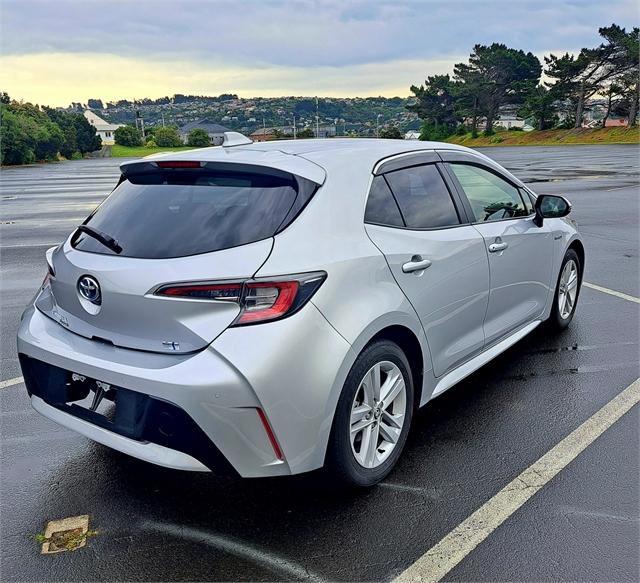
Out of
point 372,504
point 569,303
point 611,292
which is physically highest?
point 569,303

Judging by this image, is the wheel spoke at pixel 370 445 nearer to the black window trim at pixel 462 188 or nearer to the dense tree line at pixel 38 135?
the black window trim at pixel 462 188

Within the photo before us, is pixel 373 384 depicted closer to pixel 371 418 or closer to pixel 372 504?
pixel 371 418

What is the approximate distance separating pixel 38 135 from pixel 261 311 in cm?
5254

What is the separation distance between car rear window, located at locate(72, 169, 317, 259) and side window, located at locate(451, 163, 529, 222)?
4.97 ft

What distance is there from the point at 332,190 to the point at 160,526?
5.69 feet

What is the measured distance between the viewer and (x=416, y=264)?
123 inches

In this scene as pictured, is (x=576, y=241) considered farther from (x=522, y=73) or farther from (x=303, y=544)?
(x=522, y=73)

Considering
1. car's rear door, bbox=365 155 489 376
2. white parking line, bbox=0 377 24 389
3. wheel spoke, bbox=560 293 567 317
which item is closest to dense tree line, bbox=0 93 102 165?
white parking line, bbox=0 377 24 389

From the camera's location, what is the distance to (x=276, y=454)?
2551mm

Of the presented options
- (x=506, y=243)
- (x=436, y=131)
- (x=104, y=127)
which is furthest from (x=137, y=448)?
(x=104, y=127)

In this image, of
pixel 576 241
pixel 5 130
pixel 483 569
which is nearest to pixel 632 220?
pixel 576 241

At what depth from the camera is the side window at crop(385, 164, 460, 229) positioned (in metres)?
3.34

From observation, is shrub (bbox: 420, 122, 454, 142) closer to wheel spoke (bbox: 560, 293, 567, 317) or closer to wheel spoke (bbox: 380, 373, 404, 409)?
wheel spoke (bbox: 560, 293, 567, 317)

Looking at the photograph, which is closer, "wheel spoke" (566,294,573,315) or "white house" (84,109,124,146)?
"wheel spoke" (566,294,573,315)
